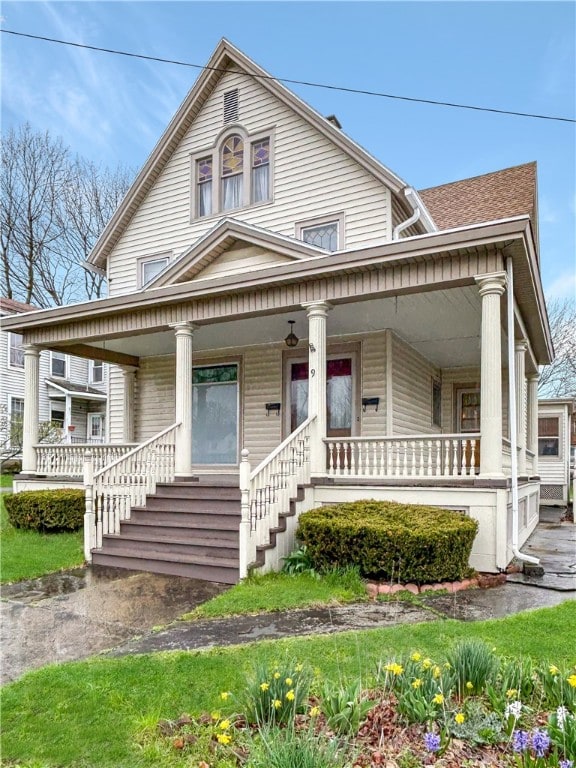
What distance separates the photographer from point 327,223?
10.8 metres

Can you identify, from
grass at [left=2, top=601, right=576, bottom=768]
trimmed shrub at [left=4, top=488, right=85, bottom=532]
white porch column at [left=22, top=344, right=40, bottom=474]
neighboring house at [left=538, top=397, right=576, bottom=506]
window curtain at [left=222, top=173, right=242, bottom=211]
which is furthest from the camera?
neighboring house at [left=538, top=397, right=576, bottom=506]

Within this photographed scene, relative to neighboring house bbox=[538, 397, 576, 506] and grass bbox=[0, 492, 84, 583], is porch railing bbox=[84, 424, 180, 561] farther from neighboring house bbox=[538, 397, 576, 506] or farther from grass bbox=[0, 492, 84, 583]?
neighboring house bbox=[538, 397, 576, 506]

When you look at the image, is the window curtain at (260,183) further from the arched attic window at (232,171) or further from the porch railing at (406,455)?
the porch railing at (406,455)

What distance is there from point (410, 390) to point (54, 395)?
62.3ft

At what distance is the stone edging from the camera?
229 inches

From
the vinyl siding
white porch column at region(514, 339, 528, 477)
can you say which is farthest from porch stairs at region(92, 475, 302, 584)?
white porch column at region(514, 339, 528, 477)

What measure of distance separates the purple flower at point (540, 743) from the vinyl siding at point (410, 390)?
24.9ft

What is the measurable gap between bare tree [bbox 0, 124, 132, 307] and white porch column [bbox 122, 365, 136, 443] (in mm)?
16579

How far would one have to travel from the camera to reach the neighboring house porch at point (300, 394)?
6.69 m

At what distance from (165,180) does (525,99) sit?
7.68 meters

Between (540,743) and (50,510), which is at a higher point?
(540,743)

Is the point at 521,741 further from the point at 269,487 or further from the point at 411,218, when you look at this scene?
the point at 411,218

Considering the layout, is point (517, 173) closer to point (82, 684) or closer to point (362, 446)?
point (362, 446)

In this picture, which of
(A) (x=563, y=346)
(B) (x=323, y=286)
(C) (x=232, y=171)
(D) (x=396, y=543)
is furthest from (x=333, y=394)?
(A) (x=563, y=346)
